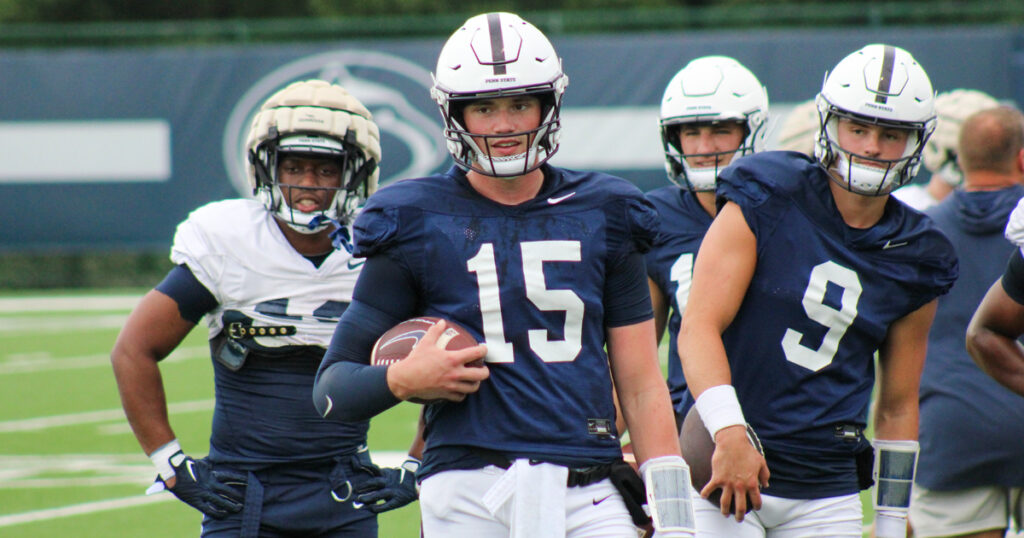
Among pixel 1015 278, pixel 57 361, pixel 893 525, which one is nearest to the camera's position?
pixel 893 525

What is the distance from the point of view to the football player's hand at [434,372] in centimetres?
267

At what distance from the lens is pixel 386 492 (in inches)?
148

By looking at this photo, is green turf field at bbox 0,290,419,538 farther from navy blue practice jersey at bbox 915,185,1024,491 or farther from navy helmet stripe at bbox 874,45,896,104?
navy helmet stripe at bbox 874,45,896,104

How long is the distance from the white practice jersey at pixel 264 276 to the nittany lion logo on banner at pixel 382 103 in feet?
37.6

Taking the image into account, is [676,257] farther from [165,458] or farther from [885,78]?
[165,458]

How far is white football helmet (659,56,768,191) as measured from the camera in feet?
14.4

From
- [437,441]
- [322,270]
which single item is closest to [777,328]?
[437,441]

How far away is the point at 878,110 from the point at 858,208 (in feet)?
0.86

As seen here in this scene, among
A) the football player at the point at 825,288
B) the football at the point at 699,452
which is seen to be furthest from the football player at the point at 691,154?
the football player at the point at 825,288

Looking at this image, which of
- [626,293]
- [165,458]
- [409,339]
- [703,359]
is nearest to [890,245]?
[703,359]

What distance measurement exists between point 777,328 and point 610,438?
716 millimetres

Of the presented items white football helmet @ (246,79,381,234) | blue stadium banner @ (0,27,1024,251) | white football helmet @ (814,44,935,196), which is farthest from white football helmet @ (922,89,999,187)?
blue stadium banner @ (0,27,1024,251)

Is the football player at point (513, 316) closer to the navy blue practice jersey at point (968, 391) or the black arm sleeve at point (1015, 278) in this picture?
the black arm sleeve at point (1015, 278)

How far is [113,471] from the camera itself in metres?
7.78
